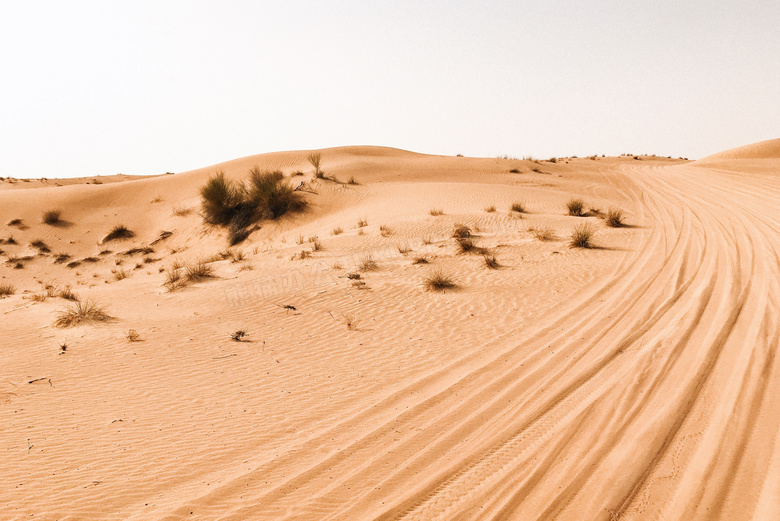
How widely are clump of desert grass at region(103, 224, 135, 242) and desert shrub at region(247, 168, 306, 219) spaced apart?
653cm

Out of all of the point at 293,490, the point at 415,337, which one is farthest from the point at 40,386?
the point at 415,337

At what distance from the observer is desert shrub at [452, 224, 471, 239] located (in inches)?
555

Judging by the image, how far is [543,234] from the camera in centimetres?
1370

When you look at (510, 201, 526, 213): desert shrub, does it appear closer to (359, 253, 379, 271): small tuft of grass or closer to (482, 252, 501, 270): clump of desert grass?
(482, 252, 501, 270): clump of desert grass

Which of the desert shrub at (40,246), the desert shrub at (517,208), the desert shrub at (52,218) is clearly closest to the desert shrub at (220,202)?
the desert shrub at (40,246)

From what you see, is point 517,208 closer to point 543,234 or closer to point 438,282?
point 543,234

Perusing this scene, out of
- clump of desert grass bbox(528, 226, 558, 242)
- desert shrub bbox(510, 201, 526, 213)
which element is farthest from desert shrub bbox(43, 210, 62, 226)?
clump of desert grass bbox(528, 226, 558, 242)

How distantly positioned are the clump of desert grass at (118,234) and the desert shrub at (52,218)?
3.45 metres

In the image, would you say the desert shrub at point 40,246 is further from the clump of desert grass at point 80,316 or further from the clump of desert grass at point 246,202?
the clump of desert grass at point 80,316

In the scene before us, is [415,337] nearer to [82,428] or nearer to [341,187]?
[82,428]

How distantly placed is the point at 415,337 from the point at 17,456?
5108 mm

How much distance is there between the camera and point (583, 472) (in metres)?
4.19

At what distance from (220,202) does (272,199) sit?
2517 mm

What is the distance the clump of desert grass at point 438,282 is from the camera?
10109 mm
